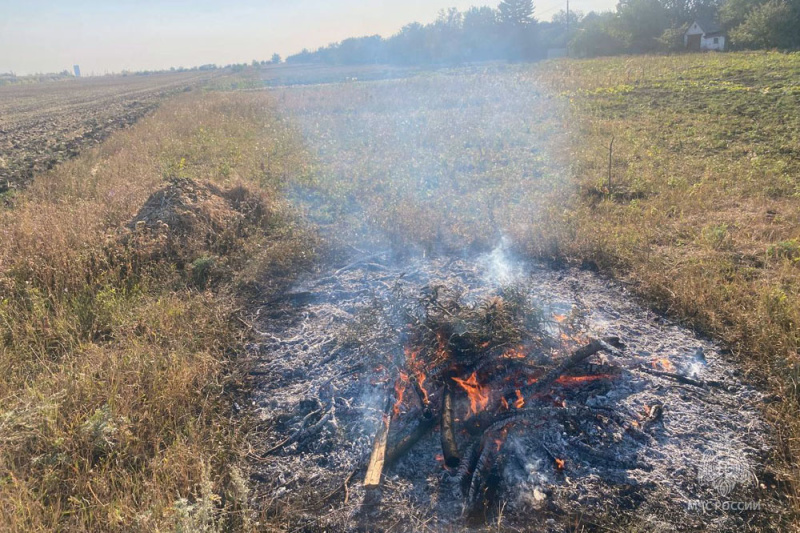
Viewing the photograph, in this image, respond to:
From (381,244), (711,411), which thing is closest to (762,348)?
(711,411)

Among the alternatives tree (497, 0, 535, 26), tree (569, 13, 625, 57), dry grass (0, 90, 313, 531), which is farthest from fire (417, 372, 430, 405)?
tree (497, 0, 535, 26)

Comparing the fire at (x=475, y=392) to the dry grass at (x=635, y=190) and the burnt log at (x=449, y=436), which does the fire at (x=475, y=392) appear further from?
the dry grass at (x=635, y=190)

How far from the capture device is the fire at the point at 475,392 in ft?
11.6

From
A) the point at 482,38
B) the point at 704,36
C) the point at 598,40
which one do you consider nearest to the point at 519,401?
the point at 704,36

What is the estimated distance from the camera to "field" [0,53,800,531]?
10.0 feet

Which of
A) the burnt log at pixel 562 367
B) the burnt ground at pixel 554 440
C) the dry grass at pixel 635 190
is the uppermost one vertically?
the dry grass at pixel 635 190

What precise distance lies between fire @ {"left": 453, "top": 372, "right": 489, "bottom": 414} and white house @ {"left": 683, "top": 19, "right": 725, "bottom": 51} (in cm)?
4169

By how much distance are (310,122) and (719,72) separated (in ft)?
55.2

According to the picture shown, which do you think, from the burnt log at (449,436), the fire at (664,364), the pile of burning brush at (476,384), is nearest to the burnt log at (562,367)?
the pile of burning brush at (476,384)

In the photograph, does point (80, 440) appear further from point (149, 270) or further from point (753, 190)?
point (753, 190)

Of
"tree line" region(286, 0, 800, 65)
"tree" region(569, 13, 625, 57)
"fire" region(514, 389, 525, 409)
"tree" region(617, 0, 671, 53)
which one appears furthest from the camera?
"tree" region(569, 13, 625, 57)

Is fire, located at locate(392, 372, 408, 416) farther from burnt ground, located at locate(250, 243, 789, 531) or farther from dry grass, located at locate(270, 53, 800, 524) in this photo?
dry grass, located at locate(270, 53, 800, 524)

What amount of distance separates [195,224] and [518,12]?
62954 mm

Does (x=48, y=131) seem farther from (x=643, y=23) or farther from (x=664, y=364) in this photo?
(x=643, y=23)
